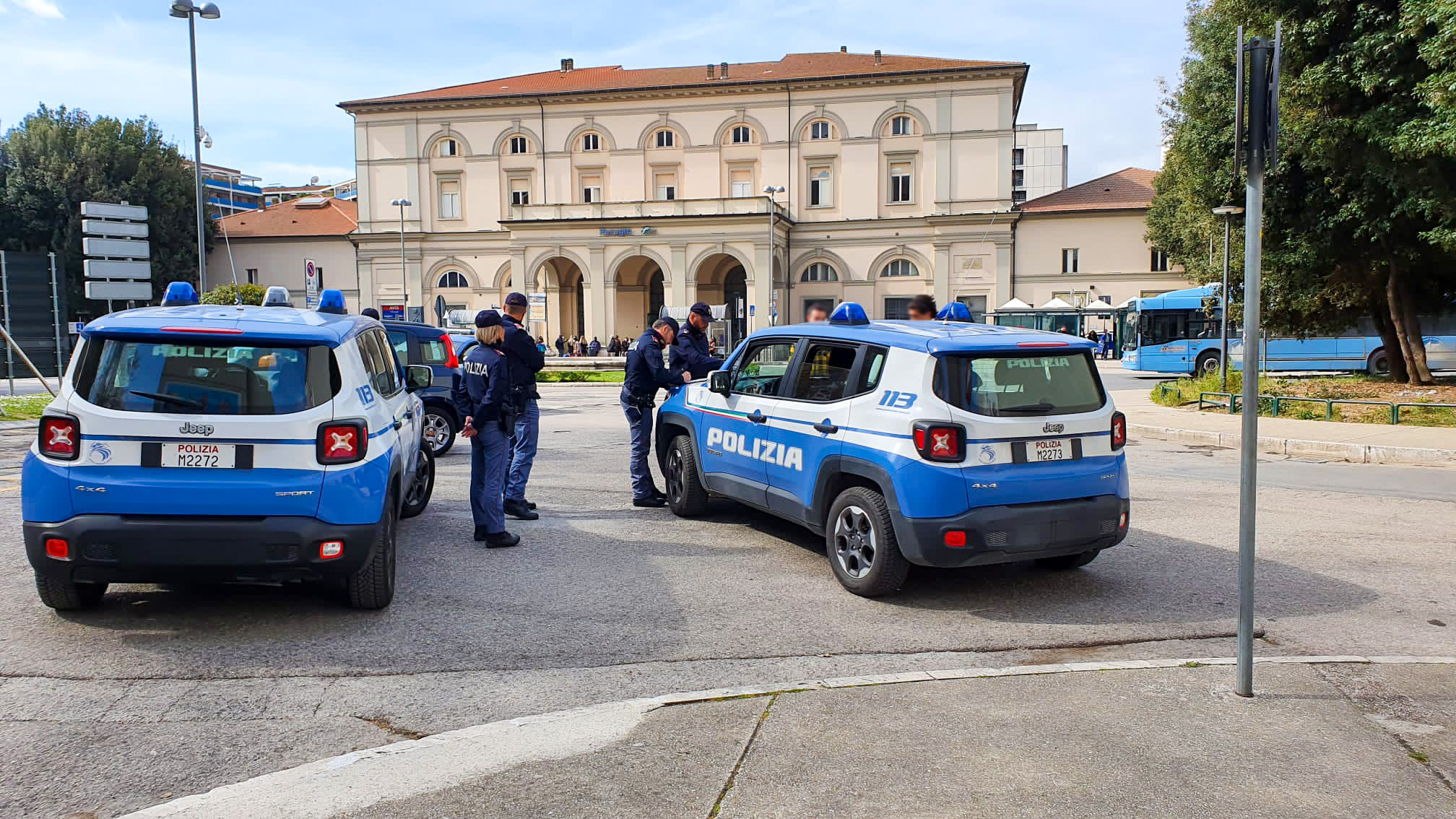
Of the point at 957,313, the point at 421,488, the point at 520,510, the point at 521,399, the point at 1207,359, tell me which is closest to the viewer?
the point at 521,399

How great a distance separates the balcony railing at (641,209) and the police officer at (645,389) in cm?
4460

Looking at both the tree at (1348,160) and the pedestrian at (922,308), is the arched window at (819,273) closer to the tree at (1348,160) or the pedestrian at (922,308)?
the tree at (1348,160)

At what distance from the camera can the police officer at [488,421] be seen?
7809 millimetres

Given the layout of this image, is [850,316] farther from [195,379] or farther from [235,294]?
[235,294]

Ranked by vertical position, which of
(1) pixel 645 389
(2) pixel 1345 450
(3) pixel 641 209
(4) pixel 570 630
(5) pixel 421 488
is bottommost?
(4) pixel 570 630

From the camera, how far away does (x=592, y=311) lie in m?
55.0

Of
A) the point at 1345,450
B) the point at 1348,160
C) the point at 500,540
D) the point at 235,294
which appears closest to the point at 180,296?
the point at 500,540

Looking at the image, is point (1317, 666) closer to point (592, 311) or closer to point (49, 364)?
point (49, 364)

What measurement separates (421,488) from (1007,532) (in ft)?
17.4

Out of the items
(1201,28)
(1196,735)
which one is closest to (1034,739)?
(1196,735)

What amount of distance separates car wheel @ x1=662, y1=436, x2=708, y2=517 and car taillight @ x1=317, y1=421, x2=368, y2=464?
134 inches

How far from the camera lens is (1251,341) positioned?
436 centimetres

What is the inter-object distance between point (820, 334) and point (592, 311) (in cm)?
4868

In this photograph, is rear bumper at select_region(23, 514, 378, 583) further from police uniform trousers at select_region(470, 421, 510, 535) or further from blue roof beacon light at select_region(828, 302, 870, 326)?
blue roof beacon light at select_region(828, 302, 870, 326)
